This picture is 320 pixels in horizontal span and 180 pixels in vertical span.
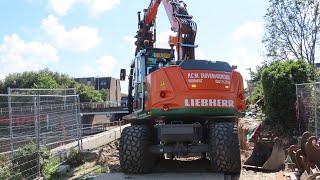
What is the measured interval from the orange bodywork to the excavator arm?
6.98ft

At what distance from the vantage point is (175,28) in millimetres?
12242

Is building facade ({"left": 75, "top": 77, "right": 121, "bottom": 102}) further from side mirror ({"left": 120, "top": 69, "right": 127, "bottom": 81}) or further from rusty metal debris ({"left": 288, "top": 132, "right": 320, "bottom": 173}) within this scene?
rusty metal debris ({"left": 288, "top": 132, "right": 320, "bottom": 173})

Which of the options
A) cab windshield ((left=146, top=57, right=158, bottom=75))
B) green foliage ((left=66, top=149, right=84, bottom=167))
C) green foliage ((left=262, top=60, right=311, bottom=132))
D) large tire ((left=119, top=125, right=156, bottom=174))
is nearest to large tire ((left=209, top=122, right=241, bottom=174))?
large tire ((left=119, top=125, right=156, bottom=174))

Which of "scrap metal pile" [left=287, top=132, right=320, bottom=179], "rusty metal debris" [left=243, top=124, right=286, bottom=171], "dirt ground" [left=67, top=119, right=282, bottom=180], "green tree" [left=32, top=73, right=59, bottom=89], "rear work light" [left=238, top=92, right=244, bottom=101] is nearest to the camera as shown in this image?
"scrap metal pile" [left=287, top=132, right=320, bottom=179]

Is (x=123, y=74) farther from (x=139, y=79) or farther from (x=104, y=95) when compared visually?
(x=104, y=95)

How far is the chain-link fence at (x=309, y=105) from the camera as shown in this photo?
10359 millimetres

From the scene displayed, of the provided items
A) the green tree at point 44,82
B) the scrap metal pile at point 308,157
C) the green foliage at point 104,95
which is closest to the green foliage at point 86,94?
the green foliage at point 104,95

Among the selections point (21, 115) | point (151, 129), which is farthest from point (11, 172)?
point (151, 129)

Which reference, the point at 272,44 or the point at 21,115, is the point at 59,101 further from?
the point at 272,44

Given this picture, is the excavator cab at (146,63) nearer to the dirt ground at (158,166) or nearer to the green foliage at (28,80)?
the dirt ground at (158,166)

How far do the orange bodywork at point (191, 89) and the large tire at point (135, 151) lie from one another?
2.26 feet

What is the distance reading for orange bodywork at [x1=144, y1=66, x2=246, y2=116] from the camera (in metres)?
9.05

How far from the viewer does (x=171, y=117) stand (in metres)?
9.61

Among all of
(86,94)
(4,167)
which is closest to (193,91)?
(4,167)
